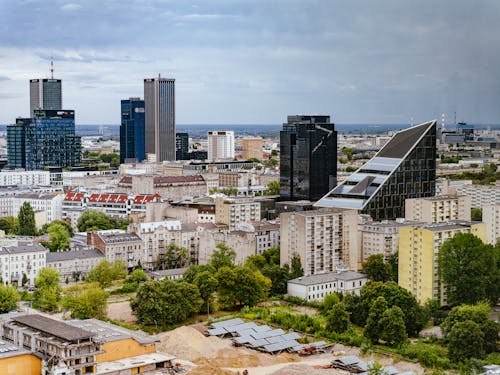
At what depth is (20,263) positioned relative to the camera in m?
20.1

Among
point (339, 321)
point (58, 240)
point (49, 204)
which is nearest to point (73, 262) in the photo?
point (58, 240)

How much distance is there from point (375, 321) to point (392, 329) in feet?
1.33

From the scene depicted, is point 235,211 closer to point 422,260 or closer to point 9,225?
point 9,225

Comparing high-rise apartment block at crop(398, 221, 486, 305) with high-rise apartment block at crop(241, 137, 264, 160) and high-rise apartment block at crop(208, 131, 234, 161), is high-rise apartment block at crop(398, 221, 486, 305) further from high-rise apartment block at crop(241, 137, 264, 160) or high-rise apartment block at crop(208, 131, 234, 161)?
high-rise apartment block at crop(241, 137, 264, 160)

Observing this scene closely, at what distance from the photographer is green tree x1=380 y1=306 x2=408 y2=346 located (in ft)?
47.6

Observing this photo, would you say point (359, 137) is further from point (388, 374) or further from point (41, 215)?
point (388, 374)

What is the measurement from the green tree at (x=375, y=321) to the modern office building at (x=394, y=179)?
845 centimetres

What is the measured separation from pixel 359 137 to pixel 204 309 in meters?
51.0

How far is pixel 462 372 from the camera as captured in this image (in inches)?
507

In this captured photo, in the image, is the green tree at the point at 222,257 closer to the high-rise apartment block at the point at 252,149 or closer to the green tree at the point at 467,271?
the green tree at the point at 467,271

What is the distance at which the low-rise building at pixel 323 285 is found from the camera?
58.9 ft

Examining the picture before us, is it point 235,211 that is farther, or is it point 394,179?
point 235,211

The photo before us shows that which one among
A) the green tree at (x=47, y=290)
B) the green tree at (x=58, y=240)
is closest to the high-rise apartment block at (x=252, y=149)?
the green tree at (x=58, y=240)

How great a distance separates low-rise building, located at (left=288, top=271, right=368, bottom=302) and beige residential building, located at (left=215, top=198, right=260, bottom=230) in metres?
6.41
